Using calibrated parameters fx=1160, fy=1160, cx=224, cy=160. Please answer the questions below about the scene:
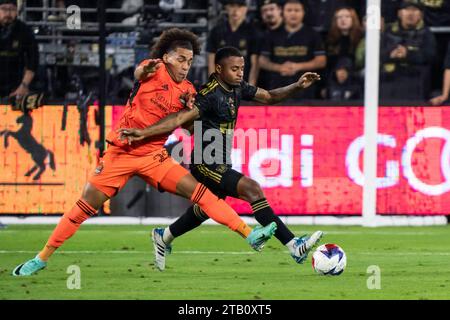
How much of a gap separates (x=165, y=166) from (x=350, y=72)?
592 centimetres

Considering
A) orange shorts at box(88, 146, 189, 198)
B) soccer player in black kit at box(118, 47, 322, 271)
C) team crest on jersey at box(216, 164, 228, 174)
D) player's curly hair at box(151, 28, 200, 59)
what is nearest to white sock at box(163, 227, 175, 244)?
soccer player in black kit at box(118, 47, 322, 271)

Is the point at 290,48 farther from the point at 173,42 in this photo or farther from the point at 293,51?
the point at 173,42

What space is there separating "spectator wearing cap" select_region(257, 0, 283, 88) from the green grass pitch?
212 cm

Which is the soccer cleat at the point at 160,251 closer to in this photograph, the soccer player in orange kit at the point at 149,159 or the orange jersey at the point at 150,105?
the soccer player in orange kit at the point at 149,159

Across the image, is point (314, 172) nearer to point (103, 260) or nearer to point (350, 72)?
point (350, 72)

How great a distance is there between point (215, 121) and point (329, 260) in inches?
64.2

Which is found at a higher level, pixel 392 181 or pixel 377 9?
pixel 377 9

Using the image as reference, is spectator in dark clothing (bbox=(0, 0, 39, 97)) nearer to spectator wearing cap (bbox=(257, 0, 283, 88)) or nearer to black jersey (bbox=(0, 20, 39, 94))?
black jersey (bbox=(0, 20, 39, 94))

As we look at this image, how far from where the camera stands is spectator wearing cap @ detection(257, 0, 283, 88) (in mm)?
15453

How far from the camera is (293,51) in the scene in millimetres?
15461

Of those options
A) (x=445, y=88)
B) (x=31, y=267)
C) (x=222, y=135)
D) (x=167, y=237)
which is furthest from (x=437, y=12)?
(x=31, y=267)

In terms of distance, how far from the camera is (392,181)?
15031mm

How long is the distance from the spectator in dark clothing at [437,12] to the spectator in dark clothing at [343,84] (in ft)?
4.25
